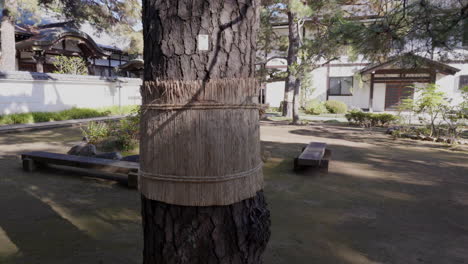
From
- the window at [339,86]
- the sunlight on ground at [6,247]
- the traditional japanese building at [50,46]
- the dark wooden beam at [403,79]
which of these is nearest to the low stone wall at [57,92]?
the traditional japanese building at [50,46]

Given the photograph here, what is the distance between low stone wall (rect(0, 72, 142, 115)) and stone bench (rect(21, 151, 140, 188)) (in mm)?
8597

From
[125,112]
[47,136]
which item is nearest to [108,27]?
[125,112]

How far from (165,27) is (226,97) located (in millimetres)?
413

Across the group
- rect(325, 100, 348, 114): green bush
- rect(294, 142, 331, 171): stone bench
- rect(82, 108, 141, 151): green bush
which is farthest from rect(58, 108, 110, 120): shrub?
rect(325, 100, 348, 114): green bush

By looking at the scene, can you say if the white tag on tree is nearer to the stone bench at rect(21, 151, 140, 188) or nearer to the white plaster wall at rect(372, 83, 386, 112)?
the stone bench at rect(21, 151, 140, 188)

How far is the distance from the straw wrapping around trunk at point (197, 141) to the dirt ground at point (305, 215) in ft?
5.11

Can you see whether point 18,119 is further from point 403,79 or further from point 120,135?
point 403,79

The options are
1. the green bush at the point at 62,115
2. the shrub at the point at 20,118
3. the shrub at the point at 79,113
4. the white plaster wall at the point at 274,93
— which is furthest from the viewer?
the white plaster wall at the point at 274,93

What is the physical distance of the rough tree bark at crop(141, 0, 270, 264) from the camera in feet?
4.60

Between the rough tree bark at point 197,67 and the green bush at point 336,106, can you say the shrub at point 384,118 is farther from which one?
the rough tree bark at point 197,67

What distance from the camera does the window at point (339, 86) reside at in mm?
21883

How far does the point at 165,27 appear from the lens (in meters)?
1.41

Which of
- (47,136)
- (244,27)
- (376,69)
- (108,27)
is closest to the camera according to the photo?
(244,27)

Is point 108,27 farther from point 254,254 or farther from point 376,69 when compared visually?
point 254,254
